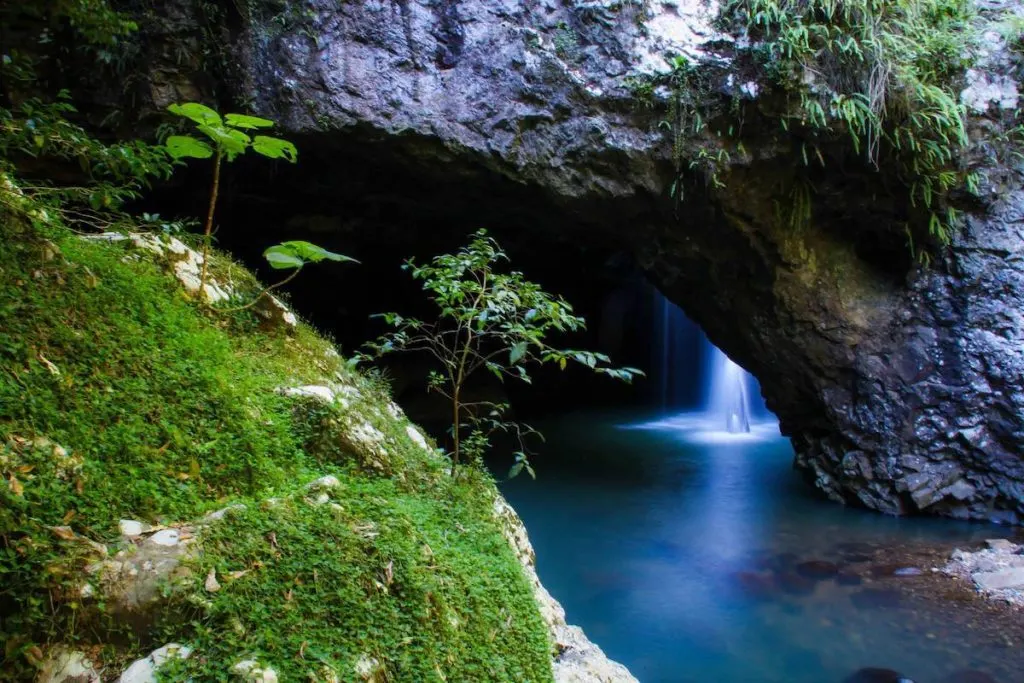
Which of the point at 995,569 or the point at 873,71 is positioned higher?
the point at 873,71

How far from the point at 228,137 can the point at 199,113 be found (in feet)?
0.45

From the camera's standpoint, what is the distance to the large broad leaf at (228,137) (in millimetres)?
2180

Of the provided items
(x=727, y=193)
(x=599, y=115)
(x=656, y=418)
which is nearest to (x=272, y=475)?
(x=599, y=115)

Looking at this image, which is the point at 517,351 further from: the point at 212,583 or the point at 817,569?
the point at 817,569

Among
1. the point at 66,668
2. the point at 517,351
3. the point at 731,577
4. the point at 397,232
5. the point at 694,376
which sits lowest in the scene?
the point at 731,577

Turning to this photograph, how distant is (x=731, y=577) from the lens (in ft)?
17.2

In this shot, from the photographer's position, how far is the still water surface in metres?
4.05

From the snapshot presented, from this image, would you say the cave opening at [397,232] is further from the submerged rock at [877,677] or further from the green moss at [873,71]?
the submerged rock at [877,677]

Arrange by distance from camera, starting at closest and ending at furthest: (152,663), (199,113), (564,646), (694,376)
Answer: (152,663), (199,113), (564,646), (694,376)

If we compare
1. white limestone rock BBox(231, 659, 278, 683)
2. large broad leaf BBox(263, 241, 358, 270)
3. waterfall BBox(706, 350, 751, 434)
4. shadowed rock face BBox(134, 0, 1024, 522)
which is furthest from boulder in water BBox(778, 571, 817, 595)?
waterfall BBox(706, 350, 751, 434)

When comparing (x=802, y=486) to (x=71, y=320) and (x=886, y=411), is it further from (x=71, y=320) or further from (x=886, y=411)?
(x=71, y=320)

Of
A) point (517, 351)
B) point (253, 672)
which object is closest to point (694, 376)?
point (517, 351)

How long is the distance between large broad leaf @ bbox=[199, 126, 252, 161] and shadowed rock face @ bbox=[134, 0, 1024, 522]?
11.7 feet

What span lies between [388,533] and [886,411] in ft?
20.6
